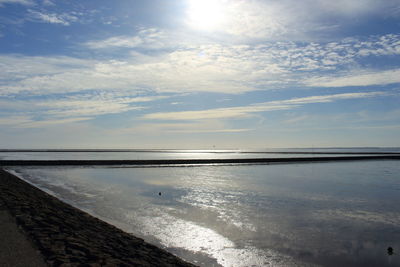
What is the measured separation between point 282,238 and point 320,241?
1.33 m

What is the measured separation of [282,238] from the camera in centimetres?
1127

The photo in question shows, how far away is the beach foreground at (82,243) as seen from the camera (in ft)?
23.2

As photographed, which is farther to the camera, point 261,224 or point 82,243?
point 261,224

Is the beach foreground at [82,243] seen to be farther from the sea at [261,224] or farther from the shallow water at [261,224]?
the shallow water at [261,224]

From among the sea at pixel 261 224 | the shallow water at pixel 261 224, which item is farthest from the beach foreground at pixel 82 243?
the shallow water at pixel 261 224

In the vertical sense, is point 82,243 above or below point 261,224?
above

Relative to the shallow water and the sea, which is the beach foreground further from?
the shallow water

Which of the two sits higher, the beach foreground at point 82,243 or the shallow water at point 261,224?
the beach foreground at point 82,243

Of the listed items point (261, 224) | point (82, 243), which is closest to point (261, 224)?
point (261, 224)

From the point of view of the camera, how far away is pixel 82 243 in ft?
27.3

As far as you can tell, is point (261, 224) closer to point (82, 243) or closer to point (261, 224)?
point (261, 224)

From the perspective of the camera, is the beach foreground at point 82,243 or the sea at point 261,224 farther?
the sea at point 261,224

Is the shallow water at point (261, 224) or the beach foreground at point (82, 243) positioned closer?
the beach foreground at point (82, 243)

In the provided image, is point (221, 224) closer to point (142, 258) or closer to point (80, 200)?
point (142, 258)
